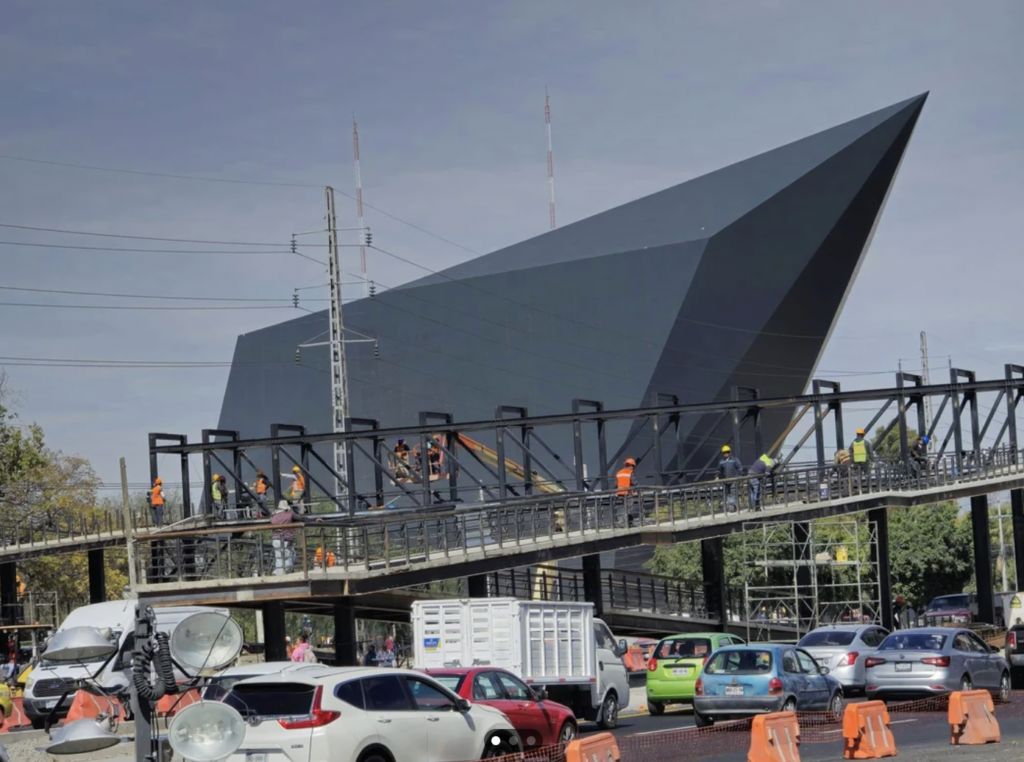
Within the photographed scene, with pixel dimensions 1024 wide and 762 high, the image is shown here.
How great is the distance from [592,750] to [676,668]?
12730mm

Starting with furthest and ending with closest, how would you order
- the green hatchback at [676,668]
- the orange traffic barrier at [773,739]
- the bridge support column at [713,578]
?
the bridge support column at [713,578], the green hatchback at [676,668], the orange traffic barrier at [773,739]

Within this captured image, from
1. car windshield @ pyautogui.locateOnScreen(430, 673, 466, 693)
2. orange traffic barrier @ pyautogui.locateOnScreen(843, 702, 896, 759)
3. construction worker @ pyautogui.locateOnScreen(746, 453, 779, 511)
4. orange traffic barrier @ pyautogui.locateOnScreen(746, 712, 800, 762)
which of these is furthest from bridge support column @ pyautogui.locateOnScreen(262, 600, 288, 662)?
orange traffic barrier @ pyautogui.locateOnScreen(746, 712, 800, 762)

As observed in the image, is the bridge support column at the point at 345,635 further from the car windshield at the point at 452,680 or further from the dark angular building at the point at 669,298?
the dark angular building at the point at 669,298

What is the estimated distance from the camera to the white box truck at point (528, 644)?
25391 mm

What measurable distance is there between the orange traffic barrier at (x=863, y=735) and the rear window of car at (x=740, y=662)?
15.0 feet

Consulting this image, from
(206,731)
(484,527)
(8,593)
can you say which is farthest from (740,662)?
(8,593)

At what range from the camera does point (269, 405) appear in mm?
97250

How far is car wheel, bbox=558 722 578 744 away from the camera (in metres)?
20.0

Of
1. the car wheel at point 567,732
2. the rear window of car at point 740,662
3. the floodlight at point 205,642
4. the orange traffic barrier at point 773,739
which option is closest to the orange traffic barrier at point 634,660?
the rear window of car at point 740,662

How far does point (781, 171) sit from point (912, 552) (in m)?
23.7

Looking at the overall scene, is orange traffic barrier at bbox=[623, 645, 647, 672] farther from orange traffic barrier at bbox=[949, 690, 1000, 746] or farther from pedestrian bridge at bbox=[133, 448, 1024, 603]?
orange traffic barrier at bbox=[949, 690, 1000, 746]

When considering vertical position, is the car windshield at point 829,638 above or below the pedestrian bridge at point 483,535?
below

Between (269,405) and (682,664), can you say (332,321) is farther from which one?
(269,405)

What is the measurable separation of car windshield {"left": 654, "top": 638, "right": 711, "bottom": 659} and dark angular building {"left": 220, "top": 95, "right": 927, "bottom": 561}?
50.9 metres
